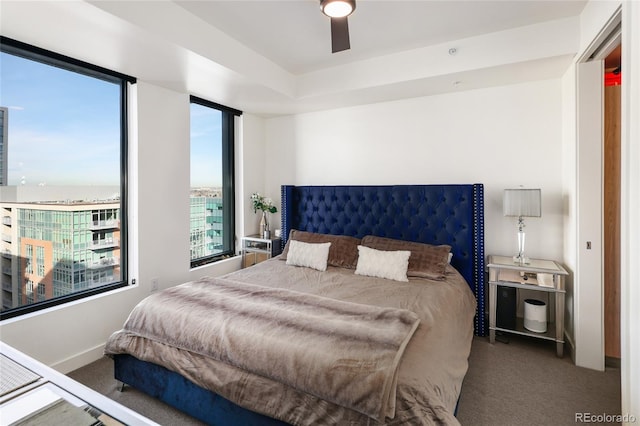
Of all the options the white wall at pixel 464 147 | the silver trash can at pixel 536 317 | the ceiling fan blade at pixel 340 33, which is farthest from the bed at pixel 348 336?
the ceiling fan blade at pixel 340 33

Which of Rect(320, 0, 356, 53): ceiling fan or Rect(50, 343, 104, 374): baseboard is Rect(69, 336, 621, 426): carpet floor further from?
Rect(320, 0, 356, 53): ceiling fan

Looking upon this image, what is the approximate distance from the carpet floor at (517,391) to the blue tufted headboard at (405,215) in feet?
1.90

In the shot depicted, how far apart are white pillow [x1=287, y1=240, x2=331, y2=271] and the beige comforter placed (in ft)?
2.04

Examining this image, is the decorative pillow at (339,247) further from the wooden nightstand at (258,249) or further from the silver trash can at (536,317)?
the silver trash can at (536,317)

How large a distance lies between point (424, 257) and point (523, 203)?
1.02m

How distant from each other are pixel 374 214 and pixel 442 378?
227 centimetres

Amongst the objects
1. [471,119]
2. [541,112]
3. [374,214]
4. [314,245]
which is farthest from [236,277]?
[541,112]

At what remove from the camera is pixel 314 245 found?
137 inches

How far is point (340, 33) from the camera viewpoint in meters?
2.04

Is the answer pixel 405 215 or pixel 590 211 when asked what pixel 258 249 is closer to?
pixel 405 215

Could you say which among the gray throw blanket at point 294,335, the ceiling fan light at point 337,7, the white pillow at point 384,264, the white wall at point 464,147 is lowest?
the gray throw blanket at point 294,335

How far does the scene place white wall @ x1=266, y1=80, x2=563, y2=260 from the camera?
3.09 m

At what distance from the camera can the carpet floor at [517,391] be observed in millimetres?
2002

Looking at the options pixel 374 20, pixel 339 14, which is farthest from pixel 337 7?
pixel 374 20
